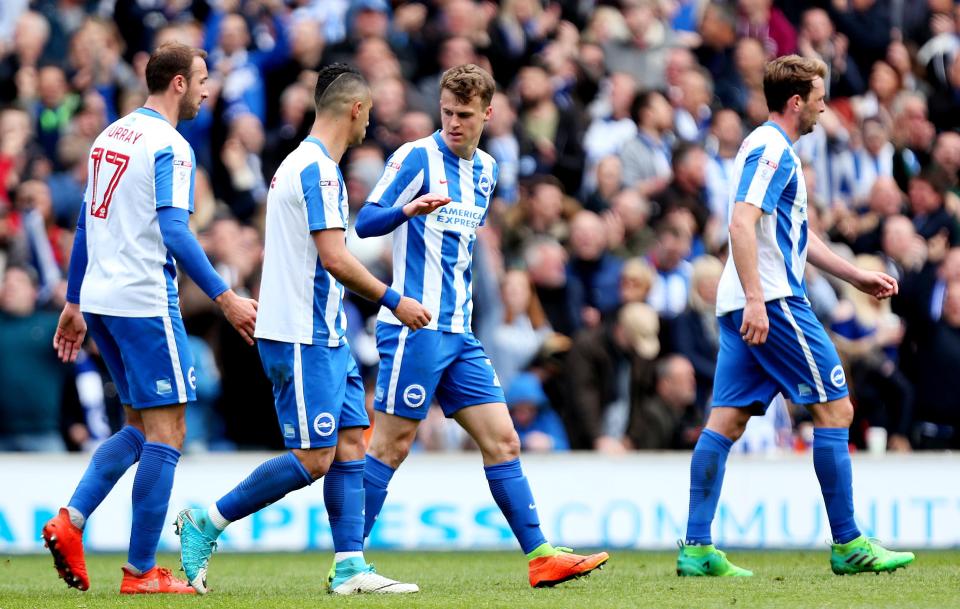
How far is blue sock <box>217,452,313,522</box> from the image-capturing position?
7.30m

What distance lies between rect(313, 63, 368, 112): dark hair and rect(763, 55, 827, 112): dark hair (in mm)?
2176

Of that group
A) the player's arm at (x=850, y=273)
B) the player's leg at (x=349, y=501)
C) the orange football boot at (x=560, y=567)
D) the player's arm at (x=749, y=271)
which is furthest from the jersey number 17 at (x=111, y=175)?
the player's arm at (x=850, y=273)

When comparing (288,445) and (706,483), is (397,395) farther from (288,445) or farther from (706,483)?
(706,483)

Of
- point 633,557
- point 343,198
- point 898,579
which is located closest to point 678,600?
point 898,579

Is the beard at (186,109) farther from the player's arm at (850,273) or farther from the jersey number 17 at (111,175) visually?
the player's arm at (850,273)

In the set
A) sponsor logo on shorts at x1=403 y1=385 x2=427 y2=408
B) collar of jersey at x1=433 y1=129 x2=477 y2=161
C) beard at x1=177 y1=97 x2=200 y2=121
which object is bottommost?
sponsor logo on shorts at x1=403 y1=385 x2=427 y2=408

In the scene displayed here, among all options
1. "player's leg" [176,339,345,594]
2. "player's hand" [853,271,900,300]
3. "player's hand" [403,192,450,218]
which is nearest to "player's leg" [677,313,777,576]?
"player's hand" [853,271,900,300]

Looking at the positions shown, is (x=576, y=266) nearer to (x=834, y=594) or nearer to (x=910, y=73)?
(x=910, y=73)

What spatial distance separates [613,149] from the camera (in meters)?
15.6

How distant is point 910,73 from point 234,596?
39.7 feet

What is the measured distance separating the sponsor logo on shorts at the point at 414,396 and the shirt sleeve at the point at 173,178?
135 centimetres

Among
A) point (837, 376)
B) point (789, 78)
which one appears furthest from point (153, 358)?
point (789, 78)

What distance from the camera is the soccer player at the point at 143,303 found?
7.45 metres

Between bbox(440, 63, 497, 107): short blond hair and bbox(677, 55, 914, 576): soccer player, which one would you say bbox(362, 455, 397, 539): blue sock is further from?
bbox(440, 63, 497, 107): short blond hair
